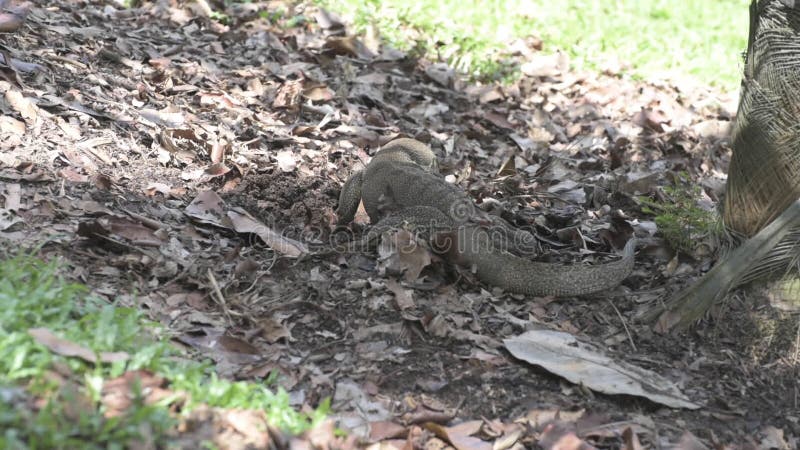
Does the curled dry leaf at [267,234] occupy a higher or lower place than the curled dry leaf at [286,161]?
higher

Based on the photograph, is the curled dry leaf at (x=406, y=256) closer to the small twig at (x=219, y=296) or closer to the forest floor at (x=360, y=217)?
the forest floor at (x=360, y=217)

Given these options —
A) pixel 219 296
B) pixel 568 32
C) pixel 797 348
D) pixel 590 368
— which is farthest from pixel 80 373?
pixel 568 32

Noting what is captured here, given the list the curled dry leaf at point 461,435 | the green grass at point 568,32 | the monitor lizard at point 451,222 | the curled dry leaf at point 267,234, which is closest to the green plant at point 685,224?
the monitor lizard at point 451,222

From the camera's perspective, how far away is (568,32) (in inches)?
373

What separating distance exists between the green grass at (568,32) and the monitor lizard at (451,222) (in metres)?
2.97

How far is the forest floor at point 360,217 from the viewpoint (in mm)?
3846

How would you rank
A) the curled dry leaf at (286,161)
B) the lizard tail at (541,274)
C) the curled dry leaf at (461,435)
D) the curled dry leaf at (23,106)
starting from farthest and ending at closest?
the curled dry leaf at (286,161) → the curled dry leaf at (23,106) → the lizard tail at (541,274) → the curled dry leaf at (461,435)

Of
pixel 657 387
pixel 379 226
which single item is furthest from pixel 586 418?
pixel 379 226

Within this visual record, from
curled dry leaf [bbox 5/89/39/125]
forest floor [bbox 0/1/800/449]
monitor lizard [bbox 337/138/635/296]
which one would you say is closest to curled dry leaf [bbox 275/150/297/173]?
forest floor [bbox 0/1/800/449]

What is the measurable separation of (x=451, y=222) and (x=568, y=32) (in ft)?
17.1

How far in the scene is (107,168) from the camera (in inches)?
209

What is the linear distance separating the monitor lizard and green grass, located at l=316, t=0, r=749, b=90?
9.75ft

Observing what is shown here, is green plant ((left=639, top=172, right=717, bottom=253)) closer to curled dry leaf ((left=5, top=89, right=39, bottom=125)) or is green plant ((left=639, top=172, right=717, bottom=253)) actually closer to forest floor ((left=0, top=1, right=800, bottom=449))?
forest floor ((left=0, top=1, right=800, bottom=449))

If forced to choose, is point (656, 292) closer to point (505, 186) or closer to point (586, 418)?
point (586, 418)
